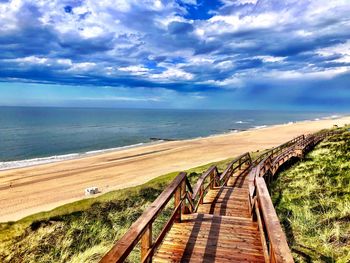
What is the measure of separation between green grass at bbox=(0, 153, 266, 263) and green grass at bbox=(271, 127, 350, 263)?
3.77 metres

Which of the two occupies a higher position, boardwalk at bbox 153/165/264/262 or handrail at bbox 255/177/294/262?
handrail at bbox 255/177/294/262

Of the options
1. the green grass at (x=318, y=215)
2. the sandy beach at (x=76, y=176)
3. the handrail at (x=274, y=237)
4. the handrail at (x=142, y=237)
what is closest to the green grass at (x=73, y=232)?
the handrail at (x=142, y=237)

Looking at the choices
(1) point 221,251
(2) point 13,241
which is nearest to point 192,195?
(1) point 221,251

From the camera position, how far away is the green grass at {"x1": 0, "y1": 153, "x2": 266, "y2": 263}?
315 inches

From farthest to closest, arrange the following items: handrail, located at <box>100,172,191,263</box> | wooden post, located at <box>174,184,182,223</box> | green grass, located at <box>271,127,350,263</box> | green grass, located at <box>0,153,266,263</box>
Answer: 1. green grass, located at <box>0,153,266,263</box>
2. wooden post, located at <box>174,184,182,223</box>
3. green grass, located at <box>271,127,350,263</box>
4. handrail, located at <box>100,172,191,263</box>

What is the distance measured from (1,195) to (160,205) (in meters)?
24.2

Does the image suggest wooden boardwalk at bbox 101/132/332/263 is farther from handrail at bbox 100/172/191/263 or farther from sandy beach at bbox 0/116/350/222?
sandy beach at bbox 0/116/350/222

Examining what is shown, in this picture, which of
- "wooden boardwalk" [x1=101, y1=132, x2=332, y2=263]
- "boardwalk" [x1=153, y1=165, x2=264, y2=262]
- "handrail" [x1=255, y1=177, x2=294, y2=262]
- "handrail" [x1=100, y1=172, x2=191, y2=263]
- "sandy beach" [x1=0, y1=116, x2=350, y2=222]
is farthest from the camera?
"sandy beach" [x1=0, y1=116, x2=350, y2=222]

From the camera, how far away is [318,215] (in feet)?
24.3

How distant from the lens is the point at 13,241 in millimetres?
9203

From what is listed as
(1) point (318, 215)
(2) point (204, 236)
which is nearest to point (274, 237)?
(2) point (204, 236)

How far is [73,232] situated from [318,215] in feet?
24.2

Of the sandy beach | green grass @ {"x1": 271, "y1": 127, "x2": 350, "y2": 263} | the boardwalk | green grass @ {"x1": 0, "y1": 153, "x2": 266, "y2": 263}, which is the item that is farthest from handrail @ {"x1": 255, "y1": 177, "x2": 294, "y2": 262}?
the sandy beach

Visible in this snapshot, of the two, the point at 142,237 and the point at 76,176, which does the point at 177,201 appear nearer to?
the point at 142,237
